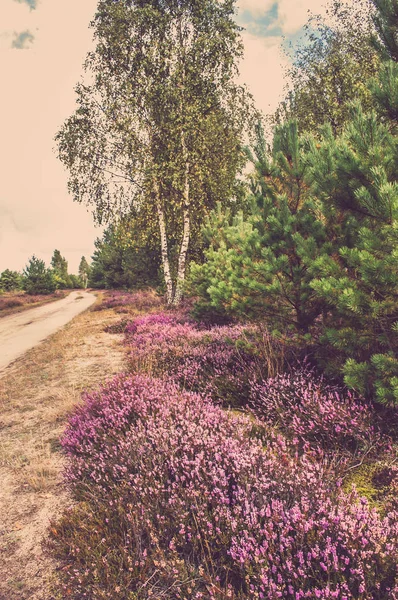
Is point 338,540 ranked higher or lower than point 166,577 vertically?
higher

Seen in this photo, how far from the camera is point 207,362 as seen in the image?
5.47 m

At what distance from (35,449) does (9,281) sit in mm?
47603

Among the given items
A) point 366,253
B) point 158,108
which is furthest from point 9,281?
point 366,253

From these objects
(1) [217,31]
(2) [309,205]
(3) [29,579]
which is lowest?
(3) [29,579]

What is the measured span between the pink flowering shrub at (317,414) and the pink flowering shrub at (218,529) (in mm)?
543

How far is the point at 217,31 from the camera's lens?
44.9ft

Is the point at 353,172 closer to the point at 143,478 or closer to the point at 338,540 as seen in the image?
the point at 338,540

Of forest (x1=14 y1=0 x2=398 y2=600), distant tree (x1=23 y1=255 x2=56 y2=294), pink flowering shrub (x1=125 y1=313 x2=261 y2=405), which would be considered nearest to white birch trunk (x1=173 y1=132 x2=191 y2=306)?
forest (x1=14 y1=0 x2=398 y2=600)

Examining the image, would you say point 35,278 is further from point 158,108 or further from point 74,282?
point 74,282

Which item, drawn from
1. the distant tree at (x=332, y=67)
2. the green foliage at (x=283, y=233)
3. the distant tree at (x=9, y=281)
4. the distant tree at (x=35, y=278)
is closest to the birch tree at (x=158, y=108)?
the distant tree at (x=332, y=67)

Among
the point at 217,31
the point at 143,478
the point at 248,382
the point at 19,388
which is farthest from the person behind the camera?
the point at 217,31

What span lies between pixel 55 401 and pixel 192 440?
12.2 feet

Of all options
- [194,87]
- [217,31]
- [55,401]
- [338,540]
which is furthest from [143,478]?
[217,31]

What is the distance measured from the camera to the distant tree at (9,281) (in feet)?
146
